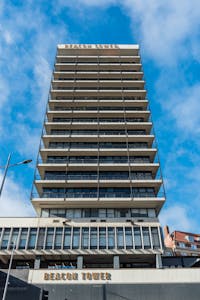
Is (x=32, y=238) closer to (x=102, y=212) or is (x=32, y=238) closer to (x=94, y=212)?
(x=94, y=212)

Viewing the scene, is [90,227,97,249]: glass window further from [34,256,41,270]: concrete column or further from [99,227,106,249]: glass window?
[34,256,41,270]: concrete column

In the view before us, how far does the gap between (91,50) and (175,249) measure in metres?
55.3

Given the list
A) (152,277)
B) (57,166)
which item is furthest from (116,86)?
(152,277)

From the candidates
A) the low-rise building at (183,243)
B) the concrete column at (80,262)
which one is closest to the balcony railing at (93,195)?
the concrete column at (80,262)

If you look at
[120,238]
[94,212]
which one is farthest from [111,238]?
[94,212]

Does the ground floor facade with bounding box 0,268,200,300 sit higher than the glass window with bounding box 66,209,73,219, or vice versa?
the glass window with bounding box 66,209,73,219

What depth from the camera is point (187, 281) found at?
3272cm

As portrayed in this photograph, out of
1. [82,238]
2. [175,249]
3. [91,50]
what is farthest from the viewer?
[175,249]

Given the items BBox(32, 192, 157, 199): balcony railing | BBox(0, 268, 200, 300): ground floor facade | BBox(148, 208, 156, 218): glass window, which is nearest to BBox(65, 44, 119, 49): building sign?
BBox(32, 192, 157, 199): balcony railing

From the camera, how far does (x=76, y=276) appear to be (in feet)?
108

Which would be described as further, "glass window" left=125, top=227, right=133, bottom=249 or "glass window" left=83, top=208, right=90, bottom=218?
"glass window" left=83, top=208, right=90, bottom=218

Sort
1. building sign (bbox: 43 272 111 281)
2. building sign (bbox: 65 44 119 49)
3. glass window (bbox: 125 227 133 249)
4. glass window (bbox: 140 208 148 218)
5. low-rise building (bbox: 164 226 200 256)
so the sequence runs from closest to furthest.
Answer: building sign (bbox: 43 272 111 281), glass window (bbox: 125 227 133 249), glass window (bbox: 140 208 148 218), building sign (bbox: 65 44 119 49), low-rise building (bbox: 164 226 200 256)

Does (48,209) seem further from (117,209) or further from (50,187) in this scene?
(117,209)

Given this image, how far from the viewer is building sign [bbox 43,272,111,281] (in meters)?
32.9
